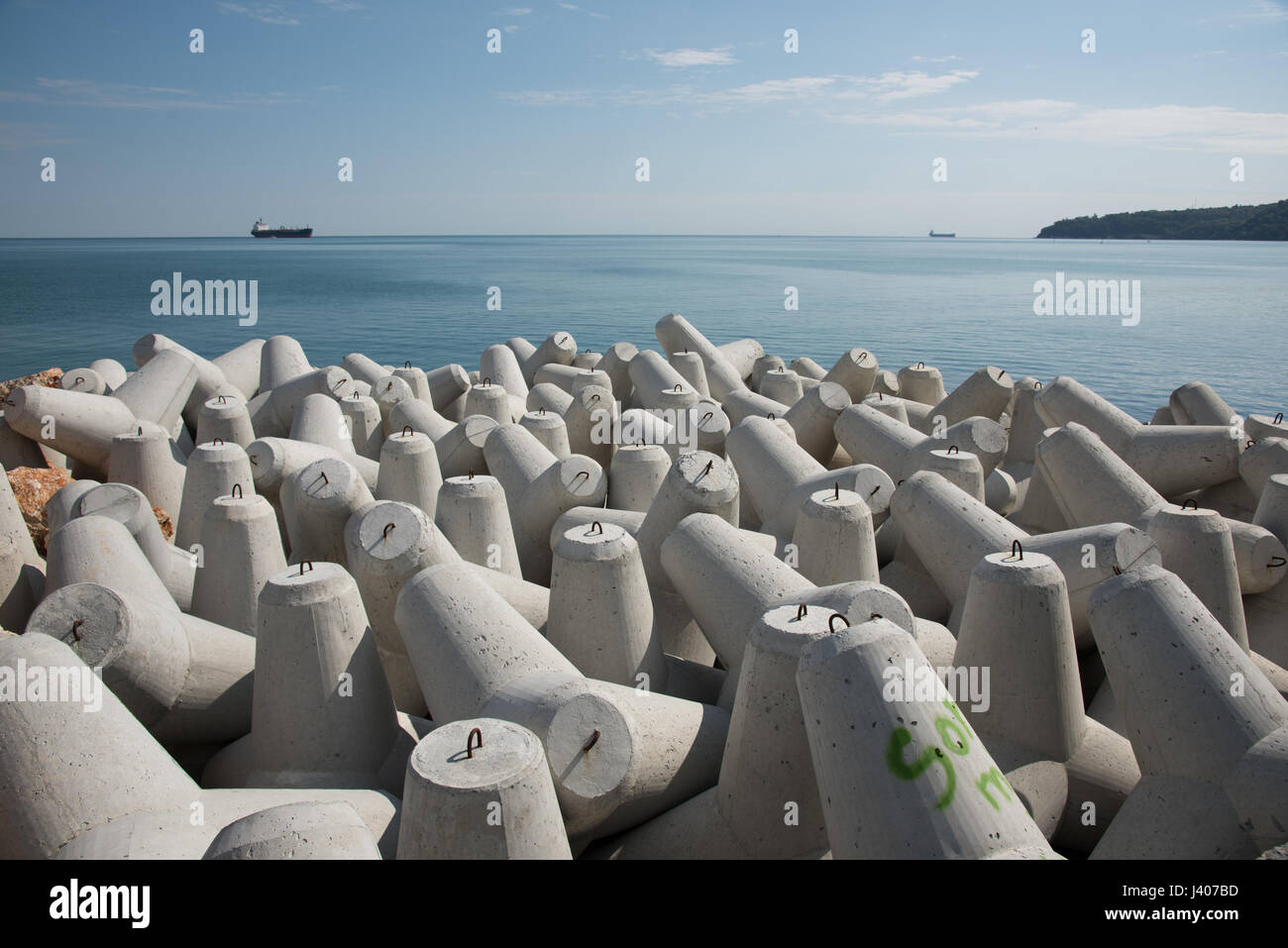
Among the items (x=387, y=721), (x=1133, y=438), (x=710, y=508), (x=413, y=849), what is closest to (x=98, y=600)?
(x=387, y=721)

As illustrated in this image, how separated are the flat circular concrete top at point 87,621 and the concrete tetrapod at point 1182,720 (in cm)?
234

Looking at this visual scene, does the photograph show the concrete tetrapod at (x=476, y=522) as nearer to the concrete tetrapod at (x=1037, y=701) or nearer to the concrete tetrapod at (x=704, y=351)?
the concrete tetrapod at (x=1037, y=701)

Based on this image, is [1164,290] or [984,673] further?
[1164,290]

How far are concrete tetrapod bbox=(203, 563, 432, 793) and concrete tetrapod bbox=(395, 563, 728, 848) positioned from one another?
169 millimetres

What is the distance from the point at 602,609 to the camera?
250 cm

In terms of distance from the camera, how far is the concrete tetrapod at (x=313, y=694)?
2154 millimetres

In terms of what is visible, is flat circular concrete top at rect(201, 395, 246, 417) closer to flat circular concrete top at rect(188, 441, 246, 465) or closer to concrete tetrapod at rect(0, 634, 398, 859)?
flat circular concrete top at rect(188, 441, 246, 465)

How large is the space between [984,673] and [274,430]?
432 centimetres

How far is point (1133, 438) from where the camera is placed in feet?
13.6

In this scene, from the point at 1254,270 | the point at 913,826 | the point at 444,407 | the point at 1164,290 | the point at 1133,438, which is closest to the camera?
the point at 913,826

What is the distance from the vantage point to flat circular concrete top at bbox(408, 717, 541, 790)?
148cm

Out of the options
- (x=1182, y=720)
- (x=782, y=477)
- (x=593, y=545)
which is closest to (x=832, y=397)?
(x=782, y=477)

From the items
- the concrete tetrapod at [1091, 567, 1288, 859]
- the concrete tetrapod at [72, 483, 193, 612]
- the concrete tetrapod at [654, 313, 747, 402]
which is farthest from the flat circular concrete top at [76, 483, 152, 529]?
the concrete tetrapod at [654, 313, 747, 402]
